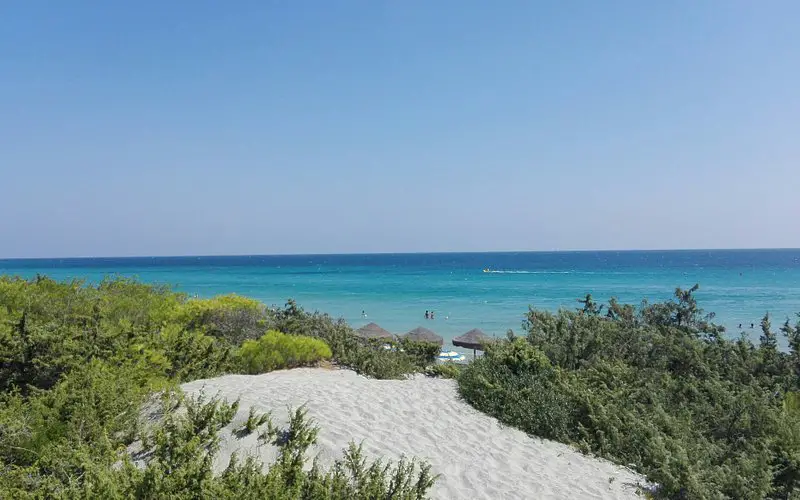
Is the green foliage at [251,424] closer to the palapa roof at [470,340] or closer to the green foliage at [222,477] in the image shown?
the green foliage at [222,477]

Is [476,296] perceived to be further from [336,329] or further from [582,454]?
[582,454]

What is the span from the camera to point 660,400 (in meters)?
9.35

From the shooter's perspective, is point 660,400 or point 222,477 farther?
point 660,400

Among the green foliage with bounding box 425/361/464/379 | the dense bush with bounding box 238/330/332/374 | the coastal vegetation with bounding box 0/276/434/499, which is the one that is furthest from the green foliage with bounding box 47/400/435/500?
the green foliage with bounding box 425/361/464/379

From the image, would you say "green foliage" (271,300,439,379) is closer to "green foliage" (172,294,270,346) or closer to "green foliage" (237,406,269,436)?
"green foliage" (172,294,270,346)

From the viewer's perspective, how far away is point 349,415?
746 cm

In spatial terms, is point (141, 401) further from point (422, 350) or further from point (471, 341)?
point (471, 341)

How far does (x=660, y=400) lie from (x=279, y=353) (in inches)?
304

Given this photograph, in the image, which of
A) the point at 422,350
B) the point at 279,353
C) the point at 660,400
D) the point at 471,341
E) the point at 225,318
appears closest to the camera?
→ the point at 660,400

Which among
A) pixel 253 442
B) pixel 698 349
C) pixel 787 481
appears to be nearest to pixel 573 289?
pixel 698 349

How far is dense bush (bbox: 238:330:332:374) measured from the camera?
11.1 metres

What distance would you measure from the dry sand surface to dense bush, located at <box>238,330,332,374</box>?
1.38 meters

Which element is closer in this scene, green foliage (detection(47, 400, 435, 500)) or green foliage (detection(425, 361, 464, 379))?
green foliage (detection(47, 400, 435, 500))

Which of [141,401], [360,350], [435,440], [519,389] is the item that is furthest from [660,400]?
[141,401]
